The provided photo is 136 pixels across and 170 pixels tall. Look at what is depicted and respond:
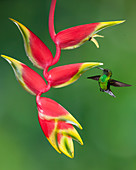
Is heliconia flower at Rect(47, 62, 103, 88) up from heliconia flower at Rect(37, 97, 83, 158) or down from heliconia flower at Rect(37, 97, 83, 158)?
up

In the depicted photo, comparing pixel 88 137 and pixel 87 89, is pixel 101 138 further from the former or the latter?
pixel 87 89

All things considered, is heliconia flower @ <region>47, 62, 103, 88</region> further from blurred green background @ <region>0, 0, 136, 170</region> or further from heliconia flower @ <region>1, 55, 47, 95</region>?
blurred green background @ <region>0, 0, 136, 170</region>

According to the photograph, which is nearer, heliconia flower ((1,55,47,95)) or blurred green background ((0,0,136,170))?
heliconia flower ((1,55,47,95))

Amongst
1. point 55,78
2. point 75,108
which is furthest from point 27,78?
point 75,108

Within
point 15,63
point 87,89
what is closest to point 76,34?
point 15,63

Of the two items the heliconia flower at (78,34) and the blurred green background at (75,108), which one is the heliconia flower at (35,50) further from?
the blurred green background at (75,108)

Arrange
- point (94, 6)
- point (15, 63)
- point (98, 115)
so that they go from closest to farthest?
point (15, 63)
point (98, 115)
point (94, 6)

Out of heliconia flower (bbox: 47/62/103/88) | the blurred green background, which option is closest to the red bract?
heliconia flower (bbox: 47/62/103/88)
